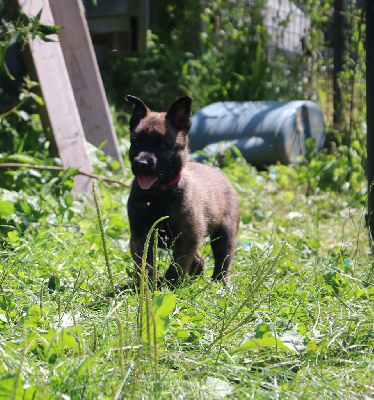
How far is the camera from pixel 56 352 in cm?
254

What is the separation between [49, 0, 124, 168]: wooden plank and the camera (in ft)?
20.3

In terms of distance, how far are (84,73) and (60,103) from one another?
793mm

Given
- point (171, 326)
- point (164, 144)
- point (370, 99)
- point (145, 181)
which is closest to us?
point (171, 326)

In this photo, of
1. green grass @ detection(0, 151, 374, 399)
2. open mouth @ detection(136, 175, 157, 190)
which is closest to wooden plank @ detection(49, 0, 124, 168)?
green grass @ detection(0, 151, 374, 399)

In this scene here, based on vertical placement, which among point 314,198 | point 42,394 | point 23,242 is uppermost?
point 42,394

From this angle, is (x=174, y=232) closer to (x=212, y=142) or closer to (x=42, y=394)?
(x=42, y=394)

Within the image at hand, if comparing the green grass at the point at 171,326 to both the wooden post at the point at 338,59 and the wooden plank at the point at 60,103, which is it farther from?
the wooden post at the point at 338,59

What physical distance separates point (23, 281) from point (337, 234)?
9.80 ft

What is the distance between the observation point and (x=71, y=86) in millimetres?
6383

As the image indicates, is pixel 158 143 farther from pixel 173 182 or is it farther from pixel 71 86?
pixel 71 86

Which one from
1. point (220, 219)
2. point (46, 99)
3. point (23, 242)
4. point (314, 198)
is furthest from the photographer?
point (314, 198)

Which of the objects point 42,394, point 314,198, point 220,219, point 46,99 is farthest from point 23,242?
point 314,198

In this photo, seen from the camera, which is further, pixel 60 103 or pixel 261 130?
pixel 261 130

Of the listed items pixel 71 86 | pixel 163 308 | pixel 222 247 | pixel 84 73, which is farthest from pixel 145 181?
pixel 84 73
